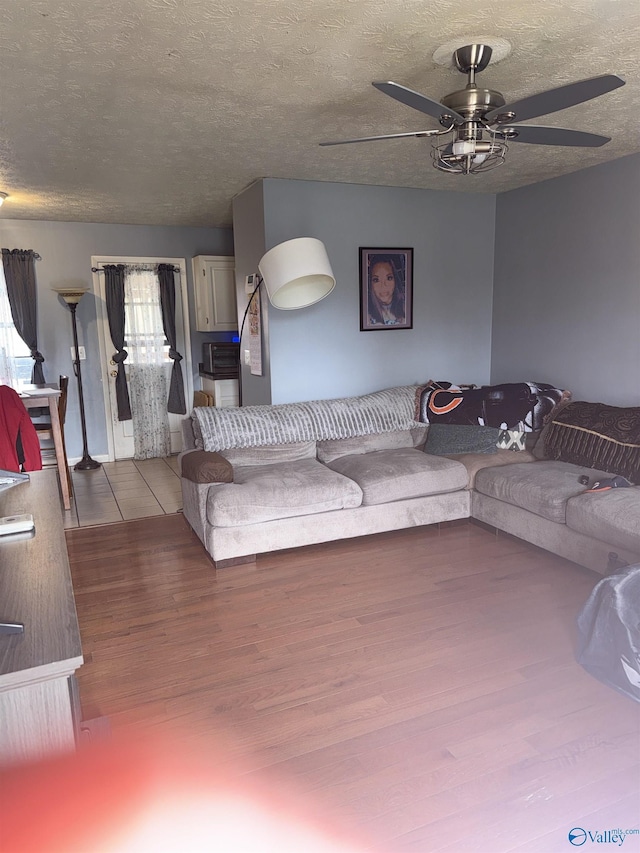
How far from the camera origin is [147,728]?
2125 millimetres

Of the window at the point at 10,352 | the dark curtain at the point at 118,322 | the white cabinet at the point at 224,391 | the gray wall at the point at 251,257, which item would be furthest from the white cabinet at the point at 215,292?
the window at the point at 10,352

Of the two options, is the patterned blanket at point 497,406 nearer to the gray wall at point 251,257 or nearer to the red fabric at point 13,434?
the gray wall at point 251,257

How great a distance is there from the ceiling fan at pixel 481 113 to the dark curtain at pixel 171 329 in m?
4.35

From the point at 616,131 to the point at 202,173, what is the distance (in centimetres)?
252

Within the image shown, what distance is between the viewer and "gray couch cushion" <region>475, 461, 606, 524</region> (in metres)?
3.39

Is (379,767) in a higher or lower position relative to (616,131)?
lower

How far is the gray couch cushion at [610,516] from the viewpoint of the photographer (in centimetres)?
293

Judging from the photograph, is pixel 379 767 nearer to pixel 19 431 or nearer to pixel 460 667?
pixel 460 667

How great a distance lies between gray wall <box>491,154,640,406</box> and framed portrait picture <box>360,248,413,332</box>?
0.92 m

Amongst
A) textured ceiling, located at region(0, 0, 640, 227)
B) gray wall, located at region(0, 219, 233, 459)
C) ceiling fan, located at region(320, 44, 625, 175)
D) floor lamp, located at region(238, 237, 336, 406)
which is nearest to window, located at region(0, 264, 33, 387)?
gray wall, located at region(0, 219, 233, 459)

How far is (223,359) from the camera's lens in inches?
237

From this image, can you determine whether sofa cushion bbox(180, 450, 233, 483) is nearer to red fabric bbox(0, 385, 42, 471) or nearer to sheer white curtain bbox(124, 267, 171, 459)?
red fabric bbox(0, 385, 42, 471)

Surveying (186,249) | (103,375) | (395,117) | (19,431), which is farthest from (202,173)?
(103,375)

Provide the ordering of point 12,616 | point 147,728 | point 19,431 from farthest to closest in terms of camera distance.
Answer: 1. point 19,431
2. point 147,728
3. point 12,616
